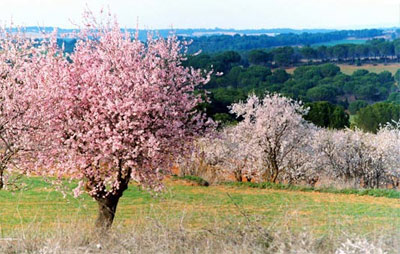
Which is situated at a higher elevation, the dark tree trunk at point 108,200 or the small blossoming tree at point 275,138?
the dark tree trunk at point 108,200

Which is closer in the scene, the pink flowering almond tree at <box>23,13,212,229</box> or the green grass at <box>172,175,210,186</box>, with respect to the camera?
the pink flowering almond tree at <box>23,13,212,229</box>

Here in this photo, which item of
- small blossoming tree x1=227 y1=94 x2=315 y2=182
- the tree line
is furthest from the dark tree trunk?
the tree line

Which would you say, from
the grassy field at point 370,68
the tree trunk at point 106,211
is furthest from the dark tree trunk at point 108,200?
the grassy field at point 370,68

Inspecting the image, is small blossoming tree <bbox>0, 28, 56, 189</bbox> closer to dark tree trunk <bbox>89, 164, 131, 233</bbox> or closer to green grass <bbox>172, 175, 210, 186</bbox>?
dark tree trunk <bbox>89, 164, 131, 233</bbox>

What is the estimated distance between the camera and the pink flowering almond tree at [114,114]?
27.3ft

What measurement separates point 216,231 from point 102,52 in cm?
369

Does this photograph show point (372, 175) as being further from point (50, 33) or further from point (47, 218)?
point (50, 33)

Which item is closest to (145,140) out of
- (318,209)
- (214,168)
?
(318,209)

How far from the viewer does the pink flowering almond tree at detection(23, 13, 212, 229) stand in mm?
8328

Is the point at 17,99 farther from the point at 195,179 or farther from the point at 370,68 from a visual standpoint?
the point at 370,68

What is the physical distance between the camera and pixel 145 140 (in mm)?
8539

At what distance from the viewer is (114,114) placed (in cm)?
824

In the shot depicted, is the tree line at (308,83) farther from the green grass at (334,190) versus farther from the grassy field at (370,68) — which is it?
the green grass at (334,190)

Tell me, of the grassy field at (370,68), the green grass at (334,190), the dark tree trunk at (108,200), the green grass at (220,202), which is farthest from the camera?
the grassy field at (370,68)
